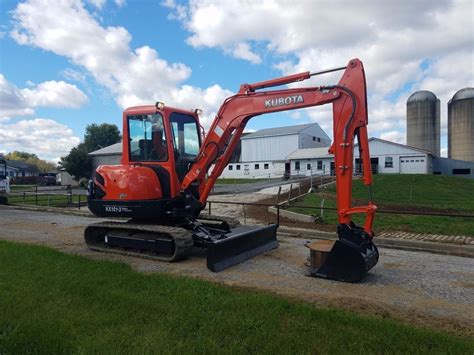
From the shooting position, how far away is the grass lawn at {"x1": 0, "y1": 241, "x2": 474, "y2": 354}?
4008 millimetres

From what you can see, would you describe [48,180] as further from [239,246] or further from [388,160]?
[239,246]

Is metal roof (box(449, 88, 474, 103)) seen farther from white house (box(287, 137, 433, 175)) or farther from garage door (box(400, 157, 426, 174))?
garage door (box(400, 157, 426, 174))

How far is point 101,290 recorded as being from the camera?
5.75 m

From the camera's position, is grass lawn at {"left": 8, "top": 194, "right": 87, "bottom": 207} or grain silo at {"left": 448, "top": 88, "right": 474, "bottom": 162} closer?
grass lawn at {"left": 8, "top": 194, "right": 87, "bottom": 207}

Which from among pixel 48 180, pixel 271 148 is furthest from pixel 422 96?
pixel 48 180

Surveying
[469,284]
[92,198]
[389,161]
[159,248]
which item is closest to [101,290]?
[159,248]

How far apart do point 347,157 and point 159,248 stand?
4326 millimetres

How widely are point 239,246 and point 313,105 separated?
327cm

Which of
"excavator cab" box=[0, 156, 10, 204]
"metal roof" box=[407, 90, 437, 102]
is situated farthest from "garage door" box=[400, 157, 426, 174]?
"excavator cab" box=[0, 156, 10, 204]

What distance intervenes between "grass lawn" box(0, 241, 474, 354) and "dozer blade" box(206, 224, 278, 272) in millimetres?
1122

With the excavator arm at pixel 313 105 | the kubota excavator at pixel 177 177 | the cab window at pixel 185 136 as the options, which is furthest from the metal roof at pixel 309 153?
the excavator arm at pixel 313 105

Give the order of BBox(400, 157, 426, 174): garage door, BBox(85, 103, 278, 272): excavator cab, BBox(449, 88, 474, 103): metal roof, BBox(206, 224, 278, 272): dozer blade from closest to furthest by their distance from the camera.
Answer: BBox(206, 224, 278, 272): dozer blade
BBox(85, 103, 278, 272): excavator cab
BBox(400, 157, 426, 174): garage door
BBox(449, 88, 474, 103): metal roof

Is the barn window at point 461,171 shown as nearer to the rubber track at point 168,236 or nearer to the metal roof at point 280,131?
the metal roof at point 280,131

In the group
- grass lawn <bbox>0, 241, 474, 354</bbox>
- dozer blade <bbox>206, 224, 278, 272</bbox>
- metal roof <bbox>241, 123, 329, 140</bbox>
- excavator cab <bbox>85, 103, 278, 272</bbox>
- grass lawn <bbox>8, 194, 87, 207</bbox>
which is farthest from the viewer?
metal roof <bbox>241, 123, 329, 140</bbox>
